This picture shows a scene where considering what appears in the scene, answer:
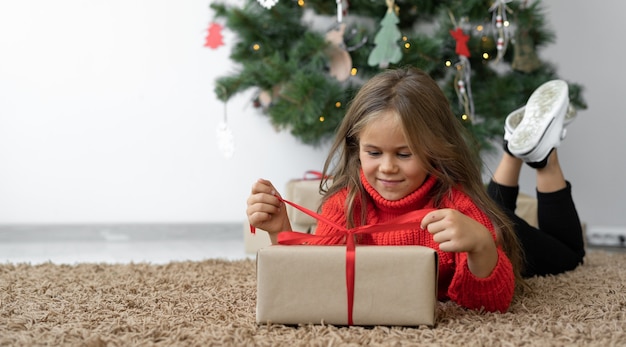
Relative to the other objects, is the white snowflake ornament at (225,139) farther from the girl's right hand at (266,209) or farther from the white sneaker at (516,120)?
the girl's right hand at (266,209)

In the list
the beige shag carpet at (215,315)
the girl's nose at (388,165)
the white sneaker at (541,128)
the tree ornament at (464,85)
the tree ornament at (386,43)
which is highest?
the tree ornament at (386,43)

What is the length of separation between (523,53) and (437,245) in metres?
1.06

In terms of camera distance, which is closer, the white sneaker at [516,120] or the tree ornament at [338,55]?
the white sneaker at [516,120]

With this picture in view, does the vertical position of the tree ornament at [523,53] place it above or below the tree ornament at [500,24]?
below

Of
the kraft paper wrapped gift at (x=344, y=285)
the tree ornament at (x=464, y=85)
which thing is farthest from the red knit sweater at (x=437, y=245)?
the tree ornament at (x=464, y=85)

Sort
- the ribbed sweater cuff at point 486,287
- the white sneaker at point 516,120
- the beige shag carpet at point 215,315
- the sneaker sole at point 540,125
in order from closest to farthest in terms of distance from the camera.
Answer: the beige shag carpet at point 215,315 < the ribbed sweater cuff at point 486,287 < the sneaker sole at point 540,125 < the white sneaker at point 516,120

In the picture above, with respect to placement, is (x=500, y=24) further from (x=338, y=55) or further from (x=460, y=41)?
(x=338, y=55)

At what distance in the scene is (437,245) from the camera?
117 centimetres

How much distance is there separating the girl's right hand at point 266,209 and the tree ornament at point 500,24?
111 centimetres

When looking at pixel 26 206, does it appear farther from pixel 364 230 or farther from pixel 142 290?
pixel 364 230

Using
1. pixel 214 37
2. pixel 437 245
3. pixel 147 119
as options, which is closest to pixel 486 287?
pixel 437 245

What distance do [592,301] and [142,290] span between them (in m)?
0.80

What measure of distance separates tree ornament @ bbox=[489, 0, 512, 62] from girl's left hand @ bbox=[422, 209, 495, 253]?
1155 mm

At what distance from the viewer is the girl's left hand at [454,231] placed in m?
0.98
